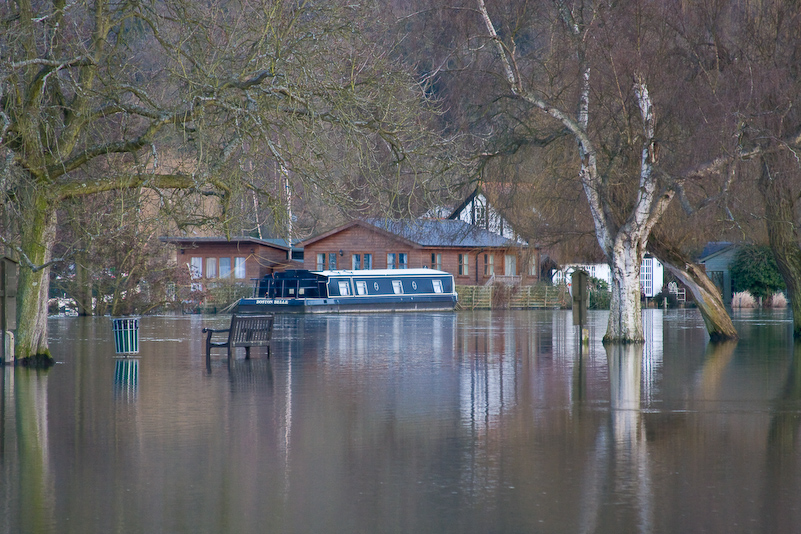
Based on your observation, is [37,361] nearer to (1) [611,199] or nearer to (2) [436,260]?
(1) [611,199]

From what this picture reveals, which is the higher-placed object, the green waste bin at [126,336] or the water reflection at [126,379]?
the green waste bin at [126,336]

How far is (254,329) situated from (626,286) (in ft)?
30.2

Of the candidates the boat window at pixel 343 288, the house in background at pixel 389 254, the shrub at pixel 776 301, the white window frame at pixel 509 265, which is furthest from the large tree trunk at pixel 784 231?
the white window frame at pixel 509 265

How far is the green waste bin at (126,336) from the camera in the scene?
21.8 meters

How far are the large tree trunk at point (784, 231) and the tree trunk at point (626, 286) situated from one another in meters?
4.22

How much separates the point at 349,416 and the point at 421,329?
914 inches

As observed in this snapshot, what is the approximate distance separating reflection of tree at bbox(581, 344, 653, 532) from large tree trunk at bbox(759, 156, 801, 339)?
538 inches

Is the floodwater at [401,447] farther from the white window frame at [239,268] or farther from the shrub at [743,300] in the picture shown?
the shrub at [743,300]

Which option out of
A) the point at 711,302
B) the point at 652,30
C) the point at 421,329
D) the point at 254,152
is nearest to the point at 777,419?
the point at 254,152

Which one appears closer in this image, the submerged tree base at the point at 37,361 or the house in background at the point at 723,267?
the submerged tree base at the point at 37,361

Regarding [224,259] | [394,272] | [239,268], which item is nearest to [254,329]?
[394,272]

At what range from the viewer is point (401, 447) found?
10.1 meters

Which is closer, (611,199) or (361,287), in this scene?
(611,199)

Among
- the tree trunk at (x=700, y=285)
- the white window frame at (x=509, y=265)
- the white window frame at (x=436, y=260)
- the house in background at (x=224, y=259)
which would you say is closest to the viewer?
the tree trunk at (x=700, y=285)
